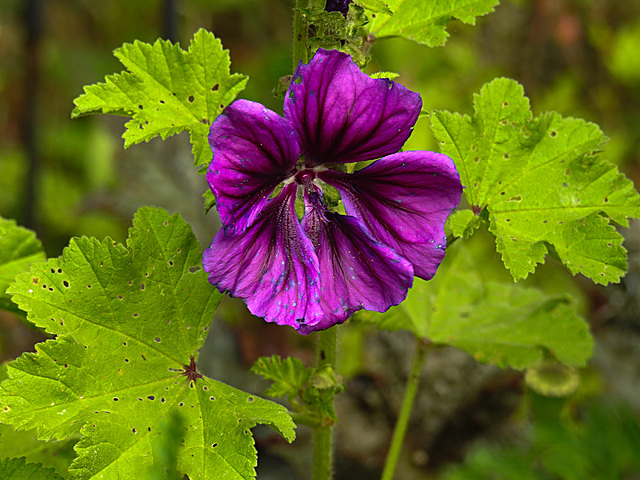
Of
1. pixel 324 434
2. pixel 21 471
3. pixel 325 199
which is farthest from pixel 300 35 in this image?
pixel 21 471

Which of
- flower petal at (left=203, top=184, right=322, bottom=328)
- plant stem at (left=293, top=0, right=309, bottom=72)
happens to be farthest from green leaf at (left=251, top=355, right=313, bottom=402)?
plant stem at (left=293, top=0, right=309, bottom=72)

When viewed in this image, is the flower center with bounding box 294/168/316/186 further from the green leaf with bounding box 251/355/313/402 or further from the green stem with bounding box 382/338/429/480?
the green stem with bounding box 382/338/429/480

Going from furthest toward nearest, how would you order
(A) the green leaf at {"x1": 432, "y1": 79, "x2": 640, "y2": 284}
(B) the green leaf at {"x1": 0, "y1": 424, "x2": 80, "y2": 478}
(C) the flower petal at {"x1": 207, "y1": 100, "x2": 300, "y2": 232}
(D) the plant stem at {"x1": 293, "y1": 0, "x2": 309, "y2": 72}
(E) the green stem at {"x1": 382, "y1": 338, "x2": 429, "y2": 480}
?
(E) the green stem at {"x1": 382, "y1": 338, "x2": 429, "y2": 480}
(B) the green leaf at {"x1": 0, "y1": 424, "x2": 80, "y2": 478}
(A) the green leaf at {"x1": 432, "y1": 79, "x2": 640, "y2": 284}
(D) the plant stem at {"x1": 293, "y1": 0, "x2": 309, "y2": 72}
(C) the flower petal at {"x1": 207, "y1": 100, "x2": 300, "y2": 232}

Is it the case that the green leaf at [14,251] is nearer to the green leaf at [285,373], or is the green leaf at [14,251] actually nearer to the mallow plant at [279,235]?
the mallow plant at [279,235]

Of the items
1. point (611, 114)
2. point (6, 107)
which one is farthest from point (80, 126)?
point (611, 114)

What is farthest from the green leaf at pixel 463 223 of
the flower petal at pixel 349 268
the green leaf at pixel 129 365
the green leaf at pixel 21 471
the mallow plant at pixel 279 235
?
the green leaf at pixel 21 471

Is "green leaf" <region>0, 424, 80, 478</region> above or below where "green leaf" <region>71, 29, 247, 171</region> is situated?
below

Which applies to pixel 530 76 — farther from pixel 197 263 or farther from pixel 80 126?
pixel 197 263

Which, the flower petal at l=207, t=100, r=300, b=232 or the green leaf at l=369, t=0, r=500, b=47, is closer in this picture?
the flower petal at l=207, t=100, r=300, b=232
